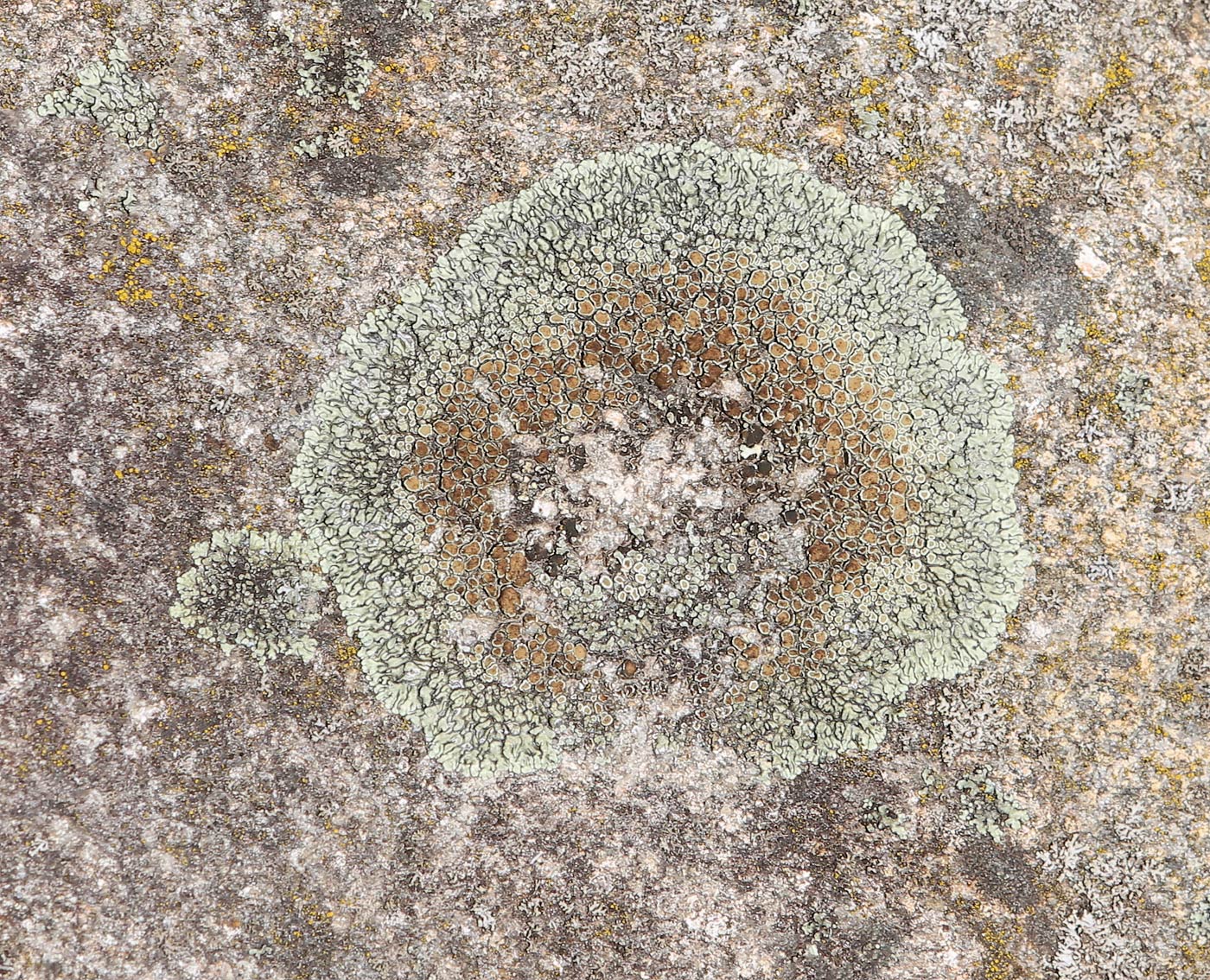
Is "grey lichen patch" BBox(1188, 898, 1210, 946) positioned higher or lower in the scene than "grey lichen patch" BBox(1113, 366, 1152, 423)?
lower

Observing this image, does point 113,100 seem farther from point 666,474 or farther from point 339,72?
point 666,474

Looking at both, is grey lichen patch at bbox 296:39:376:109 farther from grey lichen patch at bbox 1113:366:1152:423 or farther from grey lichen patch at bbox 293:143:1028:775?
grey lichen patch at bbox 1113:366:1152:423

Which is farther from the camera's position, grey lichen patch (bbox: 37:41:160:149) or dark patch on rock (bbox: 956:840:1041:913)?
dark patch on rock (bbox: 956:840:1041:913)

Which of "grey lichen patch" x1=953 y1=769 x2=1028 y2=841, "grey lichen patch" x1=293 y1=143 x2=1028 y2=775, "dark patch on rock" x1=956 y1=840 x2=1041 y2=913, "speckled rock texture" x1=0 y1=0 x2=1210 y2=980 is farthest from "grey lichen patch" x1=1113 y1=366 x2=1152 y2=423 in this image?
"dark patch on rock" x1=956 y1=840 x2=1041 y2=913

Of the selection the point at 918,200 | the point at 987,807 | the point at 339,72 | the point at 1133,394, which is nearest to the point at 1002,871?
the point at 987,807

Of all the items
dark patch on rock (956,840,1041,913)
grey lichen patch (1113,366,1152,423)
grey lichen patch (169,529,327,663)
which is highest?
grey lichen patch (1113,366,1152,423)

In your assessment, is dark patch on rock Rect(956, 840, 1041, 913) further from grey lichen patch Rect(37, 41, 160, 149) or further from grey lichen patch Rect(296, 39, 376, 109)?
grey lichen patch Rect(37, 41, 160, 149)

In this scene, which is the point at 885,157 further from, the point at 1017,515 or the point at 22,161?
the point at 22,161
